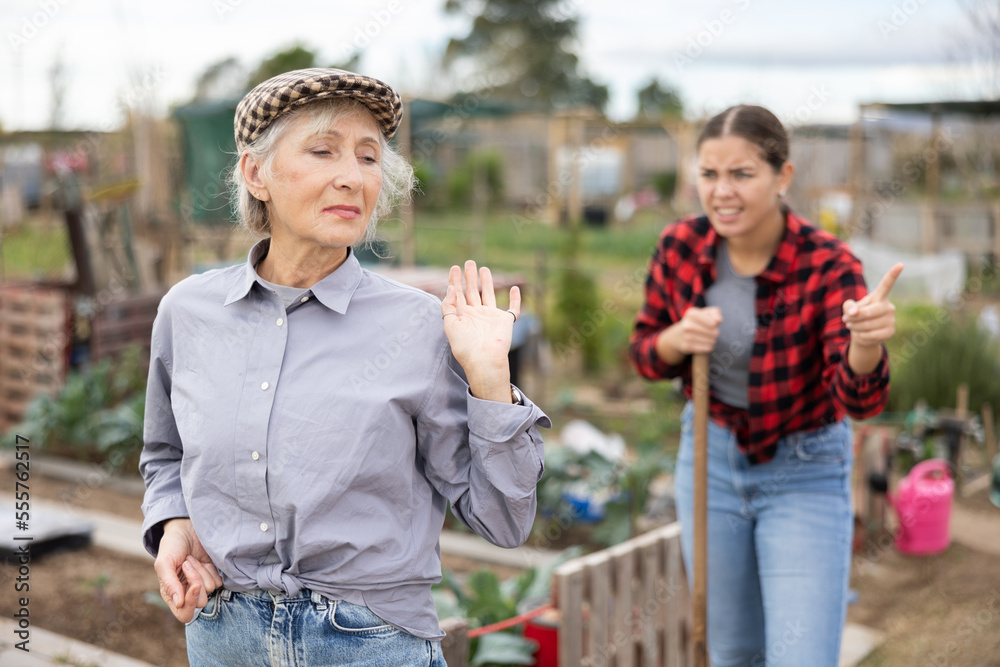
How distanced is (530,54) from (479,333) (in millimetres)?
33212

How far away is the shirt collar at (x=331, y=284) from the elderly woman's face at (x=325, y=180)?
0.18ft

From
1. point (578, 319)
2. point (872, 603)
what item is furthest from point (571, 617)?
point (578, 319)

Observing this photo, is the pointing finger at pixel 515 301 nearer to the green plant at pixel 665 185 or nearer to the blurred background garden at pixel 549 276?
the blurred background garden at pixel 549 276

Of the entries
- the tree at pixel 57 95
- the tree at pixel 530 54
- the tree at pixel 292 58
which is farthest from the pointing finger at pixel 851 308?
the tree at pixel 530 54

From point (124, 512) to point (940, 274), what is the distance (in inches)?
376

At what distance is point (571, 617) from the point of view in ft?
9.22

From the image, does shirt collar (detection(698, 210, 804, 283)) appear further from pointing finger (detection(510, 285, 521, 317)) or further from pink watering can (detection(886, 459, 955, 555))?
pink watering can (detection(886, 459, 955, 555))

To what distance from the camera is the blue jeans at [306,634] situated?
1.59m

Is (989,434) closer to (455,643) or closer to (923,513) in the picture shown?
(923,513)

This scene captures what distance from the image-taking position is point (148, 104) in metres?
9.81

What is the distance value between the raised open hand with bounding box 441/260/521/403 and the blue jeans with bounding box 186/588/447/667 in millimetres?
438

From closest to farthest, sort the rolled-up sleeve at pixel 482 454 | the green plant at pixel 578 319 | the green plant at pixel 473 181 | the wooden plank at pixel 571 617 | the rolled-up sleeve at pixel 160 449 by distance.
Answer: the rolled-up sleeve at pixel 482 454, the rolled-up sleeve at pixel 160 449, the wooden plank at pixel 571 617, the green plant at pixel 578 319, the green plant at pixel 473 181

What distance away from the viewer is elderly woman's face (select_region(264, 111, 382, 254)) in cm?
163

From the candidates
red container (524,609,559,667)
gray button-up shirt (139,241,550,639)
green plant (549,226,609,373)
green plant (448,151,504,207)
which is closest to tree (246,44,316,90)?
green plant (448,151,504,207)
